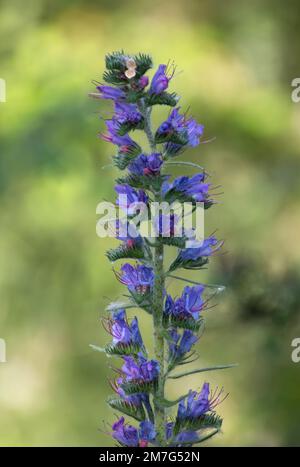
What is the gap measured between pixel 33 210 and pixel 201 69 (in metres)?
2.13

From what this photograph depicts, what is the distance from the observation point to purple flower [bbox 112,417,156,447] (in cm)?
252

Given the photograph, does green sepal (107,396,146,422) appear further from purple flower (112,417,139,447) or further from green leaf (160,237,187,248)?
green leaf (160,237,187,248)

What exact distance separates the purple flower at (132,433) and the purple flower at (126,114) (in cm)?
87

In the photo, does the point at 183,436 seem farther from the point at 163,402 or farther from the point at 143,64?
the point at 143,64

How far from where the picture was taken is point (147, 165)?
2570mm

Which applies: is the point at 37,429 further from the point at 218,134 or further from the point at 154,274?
the point at 154,274

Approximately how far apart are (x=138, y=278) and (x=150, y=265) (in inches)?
2.7

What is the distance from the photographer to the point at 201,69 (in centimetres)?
842

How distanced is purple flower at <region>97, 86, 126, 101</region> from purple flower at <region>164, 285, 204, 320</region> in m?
0.61

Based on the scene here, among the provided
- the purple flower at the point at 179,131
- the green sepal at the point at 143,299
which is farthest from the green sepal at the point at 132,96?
the green sepal at the point at 143,299

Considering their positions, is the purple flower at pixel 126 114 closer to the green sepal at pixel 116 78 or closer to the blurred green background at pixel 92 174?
the green sepal at pixel 116 78

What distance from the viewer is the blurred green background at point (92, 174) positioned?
6.73 metres
